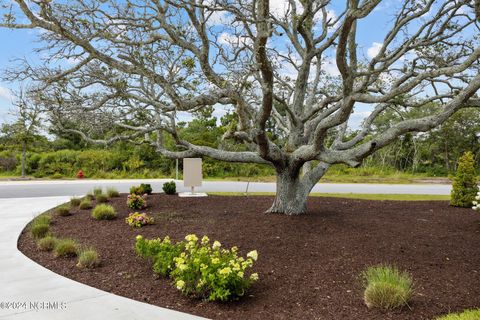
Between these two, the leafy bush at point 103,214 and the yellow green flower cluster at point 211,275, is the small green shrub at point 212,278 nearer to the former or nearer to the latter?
the yellow green flower cluster at point 211,275

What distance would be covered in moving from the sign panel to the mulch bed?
327 centimetres

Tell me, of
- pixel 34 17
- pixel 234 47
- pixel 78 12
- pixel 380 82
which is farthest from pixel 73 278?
pixel 380 82

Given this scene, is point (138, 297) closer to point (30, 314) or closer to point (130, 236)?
point (30, 314)

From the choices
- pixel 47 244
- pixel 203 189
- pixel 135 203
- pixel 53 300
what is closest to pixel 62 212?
pixel 135 203

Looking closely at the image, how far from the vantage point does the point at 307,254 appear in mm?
5977

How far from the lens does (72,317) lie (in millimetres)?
3809

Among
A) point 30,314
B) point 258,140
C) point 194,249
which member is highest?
point 258,140

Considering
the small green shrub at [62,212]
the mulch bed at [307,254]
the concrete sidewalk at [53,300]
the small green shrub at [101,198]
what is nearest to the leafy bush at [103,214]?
the mulch bed at [307,254]

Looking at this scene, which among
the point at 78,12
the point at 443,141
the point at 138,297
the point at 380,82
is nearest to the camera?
the point at 138,297

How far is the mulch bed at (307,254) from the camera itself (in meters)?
4.26

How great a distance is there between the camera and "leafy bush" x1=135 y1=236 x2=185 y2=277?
195 inches

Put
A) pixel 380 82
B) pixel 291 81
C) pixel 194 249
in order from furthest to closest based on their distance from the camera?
1. pixel 291 81
2. pixel 380 82
3. pixel 194 249

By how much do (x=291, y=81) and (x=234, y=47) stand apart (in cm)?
431

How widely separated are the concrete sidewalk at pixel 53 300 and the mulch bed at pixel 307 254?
23 centimetres
